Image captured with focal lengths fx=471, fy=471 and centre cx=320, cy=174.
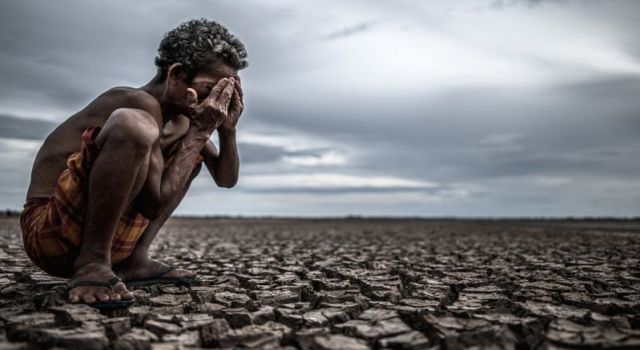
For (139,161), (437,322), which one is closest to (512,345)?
(437,322)

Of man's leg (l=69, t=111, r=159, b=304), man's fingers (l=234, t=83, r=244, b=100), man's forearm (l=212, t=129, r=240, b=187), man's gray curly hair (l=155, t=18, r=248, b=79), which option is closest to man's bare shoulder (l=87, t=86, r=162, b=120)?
man's leg (l=69, t=111, r=159, b=304)

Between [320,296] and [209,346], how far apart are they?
0.84 meters

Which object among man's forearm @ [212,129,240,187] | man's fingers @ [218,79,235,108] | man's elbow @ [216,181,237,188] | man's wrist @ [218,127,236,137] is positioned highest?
man's fingers @ [218,79,235,108]

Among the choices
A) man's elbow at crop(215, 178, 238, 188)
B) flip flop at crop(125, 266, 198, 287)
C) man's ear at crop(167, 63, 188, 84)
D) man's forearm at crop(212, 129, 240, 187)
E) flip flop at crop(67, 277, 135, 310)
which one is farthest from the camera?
man's elbow at crop(215, 178, 238, 188)

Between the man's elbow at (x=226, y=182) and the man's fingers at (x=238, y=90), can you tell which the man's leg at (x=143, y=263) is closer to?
the man's elbow at (x=226, y=182)

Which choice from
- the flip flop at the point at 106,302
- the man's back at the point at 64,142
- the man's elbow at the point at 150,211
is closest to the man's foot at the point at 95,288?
the flip flop at the point at 106,302

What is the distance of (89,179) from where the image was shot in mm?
1820

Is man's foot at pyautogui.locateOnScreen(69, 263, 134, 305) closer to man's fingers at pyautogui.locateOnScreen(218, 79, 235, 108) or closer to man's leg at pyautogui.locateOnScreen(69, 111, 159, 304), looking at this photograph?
man's leg at pyautogui.locateOnScreen(69, 111, 159, 304)

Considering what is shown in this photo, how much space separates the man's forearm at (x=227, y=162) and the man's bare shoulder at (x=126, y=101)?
50 centimetres

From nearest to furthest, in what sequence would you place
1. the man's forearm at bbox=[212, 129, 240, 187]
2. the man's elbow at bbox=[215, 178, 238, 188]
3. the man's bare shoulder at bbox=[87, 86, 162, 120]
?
the man's bare shoulder at bbox=[87, 86, 162, 120]
the man's forearm at bbox=[212, 129, 240, 187]
the man's elbow at bbox=[215, 178, 238, 188]

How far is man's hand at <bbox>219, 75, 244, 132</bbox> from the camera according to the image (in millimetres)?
2234

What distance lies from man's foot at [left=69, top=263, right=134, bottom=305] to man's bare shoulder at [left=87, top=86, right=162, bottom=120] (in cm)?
66

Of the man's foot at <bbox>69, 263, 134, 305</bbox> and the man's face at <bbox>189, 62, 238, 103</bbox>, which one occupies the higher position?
the man's face at <bbox>189, 62, 238, 103</bbox>

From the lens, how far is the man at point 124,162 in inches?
71.0
